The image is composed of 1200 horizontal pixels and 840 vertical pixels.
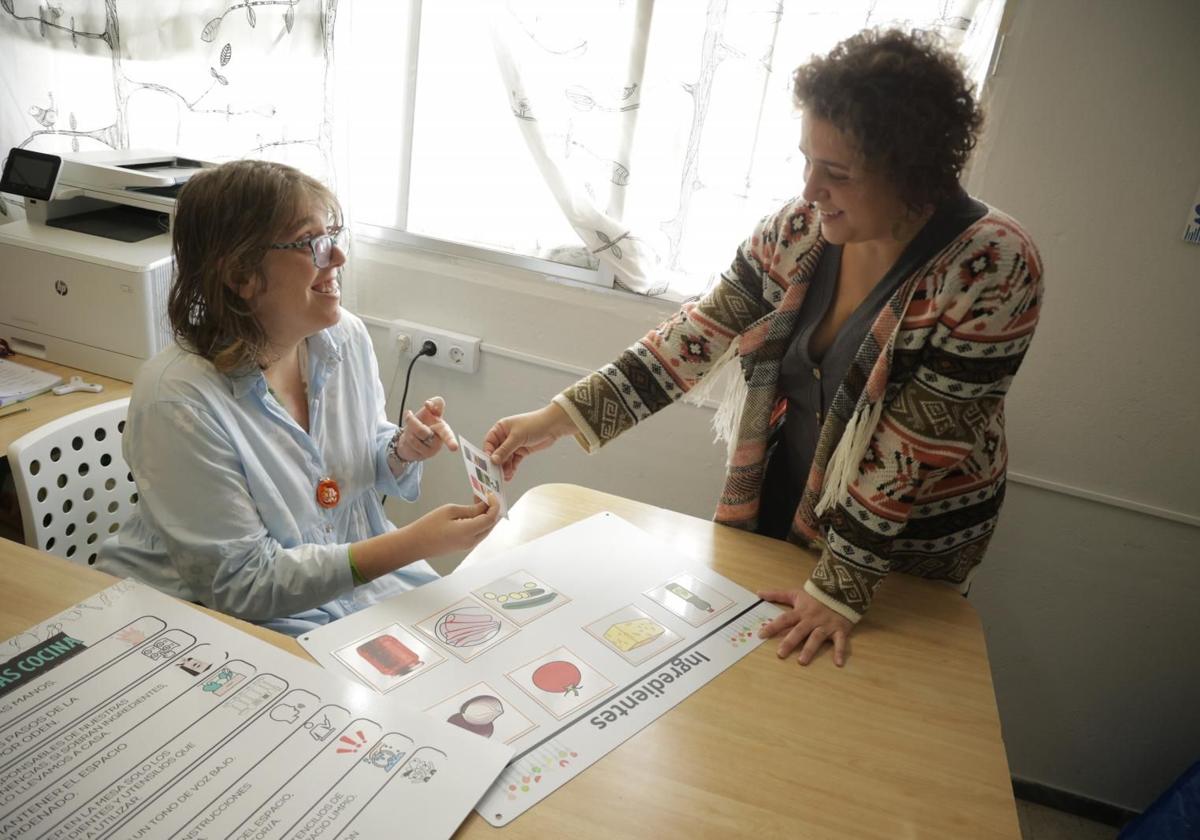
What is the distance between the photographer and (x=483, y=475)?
128cm

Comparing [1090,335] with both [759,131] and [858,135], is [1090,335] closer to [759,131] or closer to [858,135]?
[759,131]

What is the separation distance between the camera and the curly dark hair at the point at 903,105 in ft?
3.72

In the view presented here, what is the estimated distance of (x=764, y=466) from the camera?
1487mm

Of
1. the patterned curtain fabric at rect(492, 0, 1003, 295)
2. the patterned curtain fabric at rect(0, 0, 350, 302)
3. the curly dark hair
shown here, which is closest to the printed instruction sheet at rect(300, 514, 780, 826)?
the curly dark hair

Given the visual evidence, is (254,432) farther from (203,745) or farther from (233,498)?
(203,745)

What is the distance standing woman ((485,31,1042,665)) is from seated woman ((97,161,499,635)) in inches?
11.5

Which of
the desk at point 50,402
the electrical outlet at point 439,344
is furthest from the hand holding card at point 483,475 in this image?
the electrical outlet at point 439,344

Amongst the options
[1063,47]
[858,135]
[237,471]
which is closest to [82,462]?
[237,471]

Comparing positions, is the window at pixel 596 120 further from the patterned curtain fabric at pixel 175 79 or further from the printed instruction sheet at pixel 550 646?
the printed instruction sheet at pixel 550 646

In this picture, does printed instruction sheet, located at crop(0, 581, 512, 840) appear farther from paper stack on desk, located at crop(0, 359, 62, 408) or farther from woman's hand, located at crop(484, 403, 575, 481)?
paper stack on desk, located at crop(0, 359, 62, 408)

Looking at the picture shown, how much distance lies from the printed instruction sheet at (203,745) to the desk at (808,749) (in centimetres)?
6

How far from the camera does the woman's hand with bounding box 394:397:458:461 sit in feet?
4.95

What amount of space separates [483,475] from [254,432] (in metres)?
0.35

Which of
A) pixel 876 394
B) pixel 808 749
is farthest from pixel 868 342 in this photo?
pixel 808 749
